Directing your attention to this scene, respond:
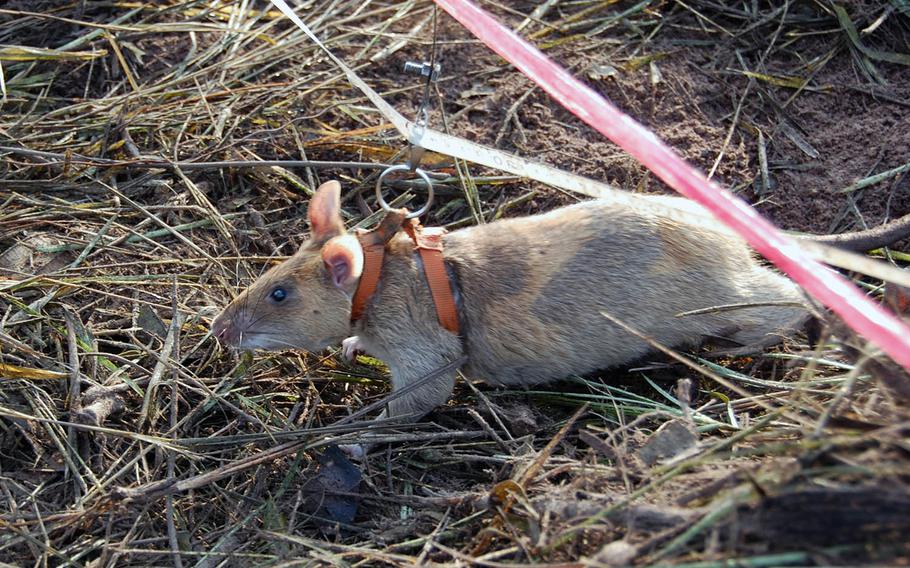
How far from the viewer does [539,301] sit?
Result: 14.0 ft

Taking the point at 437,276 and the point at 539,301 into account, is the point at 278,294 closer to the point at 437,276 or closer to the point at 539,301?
the point at 437,276

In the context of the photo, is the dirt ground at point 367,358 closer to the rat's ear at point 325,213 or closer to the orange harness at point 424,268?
the orange harness at point 424,268

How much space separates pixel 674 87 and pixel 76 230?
3.72 metres

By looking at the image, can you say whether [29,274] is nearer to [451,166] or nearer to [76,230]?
[76,230]

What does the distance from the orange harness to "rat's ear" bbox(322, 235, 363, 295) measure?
0.25 ft

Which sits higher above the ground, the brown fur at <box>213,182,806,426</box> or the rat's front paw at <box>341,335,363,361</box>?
the brown fur at <box>213,182,806,426</box>

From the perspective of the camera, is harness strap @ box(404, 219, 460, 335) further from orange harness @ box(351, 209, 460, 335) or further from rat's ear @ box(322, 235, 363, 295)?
rat's ear @ box(322, 235, 363, 295)

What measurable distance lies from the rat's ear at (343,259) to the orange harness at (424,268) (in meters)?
0.08

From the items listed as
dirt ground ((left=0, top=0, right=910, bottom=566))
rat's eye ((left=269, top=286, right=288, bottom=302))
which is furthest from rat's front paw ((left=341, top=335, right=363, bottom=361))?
rat's eye ((left=269, top=286, right=288, bottom=302))

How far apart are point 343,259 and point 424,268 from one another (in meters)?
0.43

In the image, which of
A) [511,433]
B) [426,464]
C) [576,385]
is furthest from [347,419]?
[576,385]

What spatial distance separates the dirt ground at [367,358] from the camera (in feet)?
9.45

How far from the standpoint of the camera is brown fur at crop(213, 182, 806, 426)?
4.25 meters

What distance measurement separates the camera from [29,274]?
469 cm
